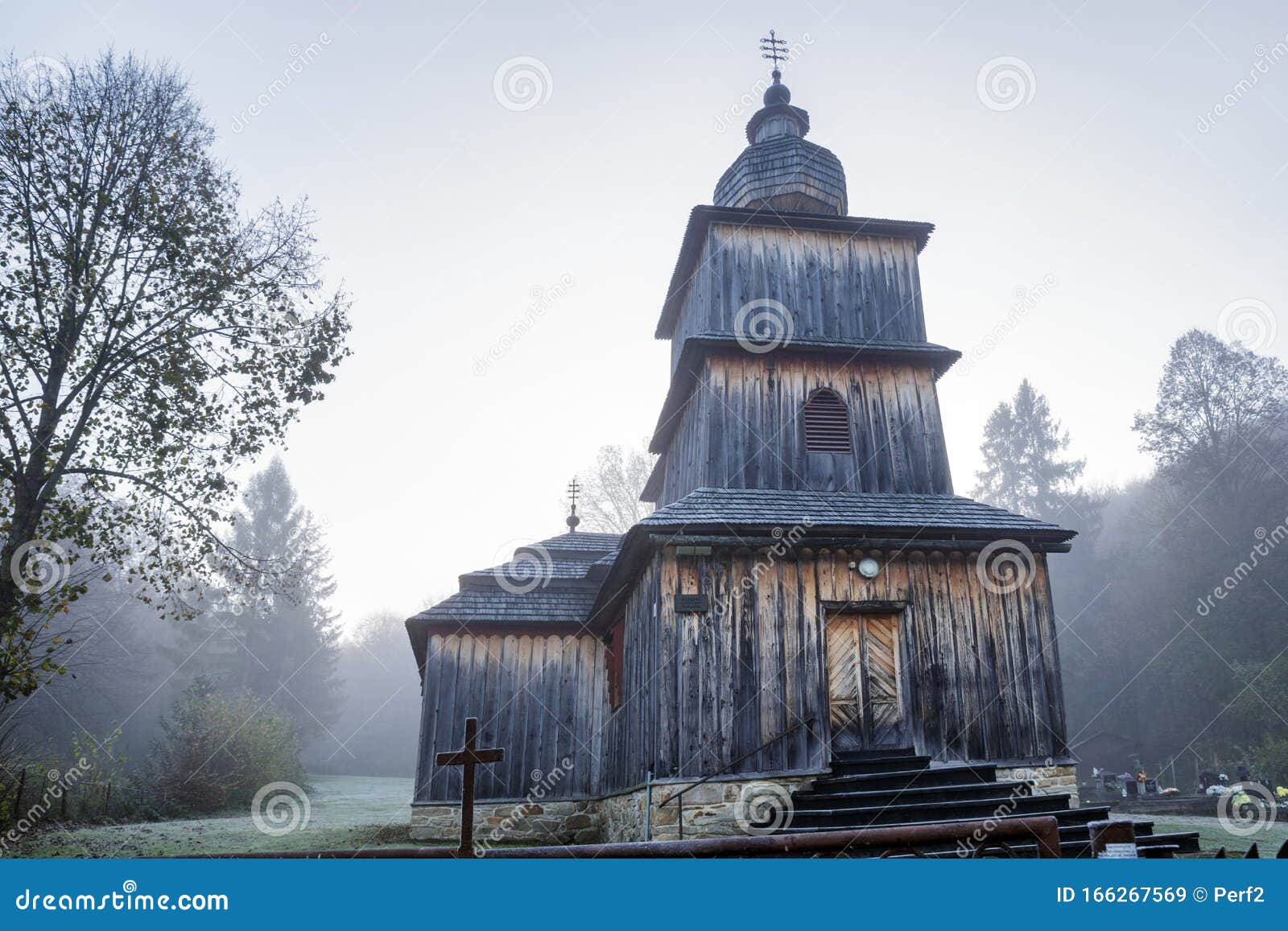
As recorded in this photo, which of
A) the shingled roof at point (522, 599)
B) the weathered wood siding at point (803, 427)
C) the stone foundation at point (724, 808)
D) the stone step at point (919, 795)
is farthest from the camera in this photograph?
the shingled roof at point (522, 599)

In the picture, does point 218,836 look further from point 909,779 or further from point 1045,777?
point 1045,777

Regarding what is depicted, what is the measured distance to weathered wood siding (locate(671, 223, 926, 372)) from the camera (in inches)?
618

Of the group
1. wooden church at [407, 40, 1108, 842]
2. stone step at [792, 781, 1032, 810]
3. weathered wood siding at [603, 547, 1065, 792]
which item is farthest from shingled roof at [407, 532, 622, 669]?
stone step at [792, 781, 1032, 810]

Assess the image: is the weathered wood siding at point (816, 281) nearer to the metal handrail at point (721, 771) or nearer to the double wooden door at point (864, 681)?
the double wooden door at point (864, 681)

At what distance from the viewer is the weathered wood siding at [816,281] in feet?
51.5

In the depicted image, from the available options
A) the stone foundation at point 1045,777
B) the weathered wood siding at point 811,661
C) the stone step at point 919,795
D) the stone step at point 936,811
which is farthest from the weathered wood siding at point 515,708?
the stone foundation at point 1045,777

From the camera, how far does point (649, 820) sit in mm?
10773

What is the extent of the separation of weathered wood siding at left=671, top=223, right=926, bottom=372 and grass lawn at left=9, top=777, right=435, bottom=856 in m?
11.2

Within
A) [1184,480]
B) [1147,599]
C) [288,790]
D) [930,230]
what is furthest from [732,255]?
[1147,599]

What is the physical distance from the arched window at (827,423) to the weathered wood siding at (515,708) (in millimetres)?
6360

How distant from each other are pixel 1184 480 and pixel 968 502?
26313mm

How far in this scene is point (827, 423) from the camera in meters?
14.9

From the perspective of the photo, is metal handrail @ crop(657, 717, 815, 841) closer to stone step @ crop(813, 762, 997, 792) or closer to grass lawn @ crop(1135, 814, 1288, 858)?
stone step @ crop(813, 762, 997, 792)

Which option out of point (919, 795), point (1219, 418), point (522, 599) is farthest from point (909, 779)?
point (1219, 418)
